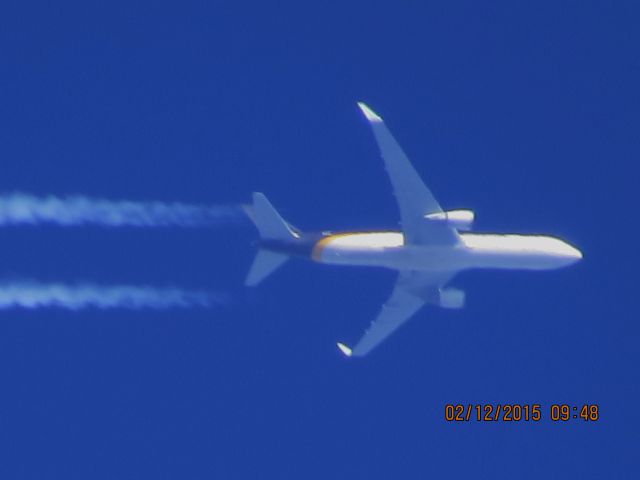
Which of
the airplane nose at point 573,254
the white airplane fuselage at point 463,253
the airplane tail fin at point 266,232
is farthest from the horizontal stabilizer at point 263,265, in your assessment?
the airplane nose at point 573,254

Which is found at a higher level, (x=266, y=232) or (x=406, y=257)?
(x=266, y=232)

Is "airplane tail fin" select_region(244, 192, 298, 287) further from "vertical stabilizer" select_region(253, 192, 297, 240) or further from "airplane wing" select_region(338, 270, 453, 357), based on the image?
"airplane wing" select_region(338, 270, 453, 357)

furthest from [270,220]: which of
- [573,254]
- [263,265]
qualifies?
[573,254]

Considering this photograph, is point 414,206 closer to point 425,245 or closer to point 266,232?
point 425,245

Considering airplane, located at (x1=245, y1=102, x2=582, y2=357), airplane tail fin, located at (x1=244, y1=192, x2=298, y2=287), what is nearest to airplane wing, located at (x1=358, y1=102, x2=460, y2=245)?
airplane, located at (x1=245, y1=102, x2=582, y2=357)

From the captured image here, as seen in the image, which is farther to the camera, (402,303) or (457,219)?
(402,303)

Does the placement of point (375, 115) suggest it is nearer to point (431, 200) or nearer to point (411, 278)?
point (431, 200)
